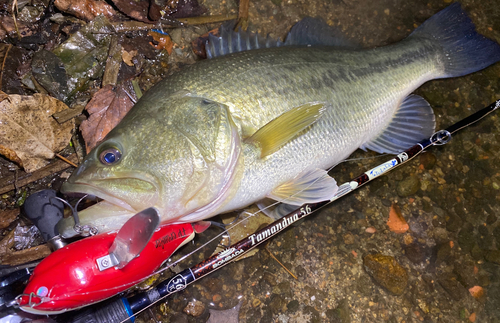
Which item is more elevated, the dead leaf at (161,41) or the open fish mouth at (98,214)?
the dead leaf at (161,41)

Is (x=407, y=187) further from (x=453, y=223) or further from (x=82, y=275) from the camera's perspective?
(x=82, y=275)

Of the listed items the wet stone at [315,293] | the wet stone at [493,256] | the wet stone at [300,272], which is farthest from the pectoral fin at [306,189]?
the wet stone at [493,256]

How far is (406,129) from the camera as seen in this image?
2777 mm

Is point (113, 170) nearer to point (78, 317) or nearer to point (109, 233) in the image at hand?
point (109, 233)

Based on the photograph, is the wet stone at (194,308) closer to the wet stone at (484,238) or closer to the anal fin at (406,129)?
the anal fin at (406,129)

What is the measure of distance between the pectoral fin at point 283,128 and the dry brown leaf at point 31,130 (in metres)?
1.65

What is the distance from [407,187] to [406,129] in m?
0.52

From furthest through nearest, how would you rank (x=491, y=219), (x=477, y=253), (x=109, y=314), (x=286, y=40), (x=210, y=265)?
(x=491, y=219) < (x=477, y=253) < (x=286, y=40) < (x=210, y=265) < (x=109, y=314)

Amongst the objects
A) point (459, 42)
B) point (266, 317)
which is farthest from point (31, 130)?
point (459, 42)

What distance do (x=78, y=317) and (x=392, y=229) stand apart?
2.48 meters

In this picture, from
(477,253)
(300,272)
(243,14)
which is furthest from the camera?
(243,14)

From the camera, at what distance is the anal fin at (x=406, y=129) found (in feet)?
9.03

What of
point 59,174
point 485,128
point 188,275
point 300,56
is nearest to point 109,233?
point 188,275

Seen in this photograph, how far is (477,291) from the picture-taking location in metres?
2.65
